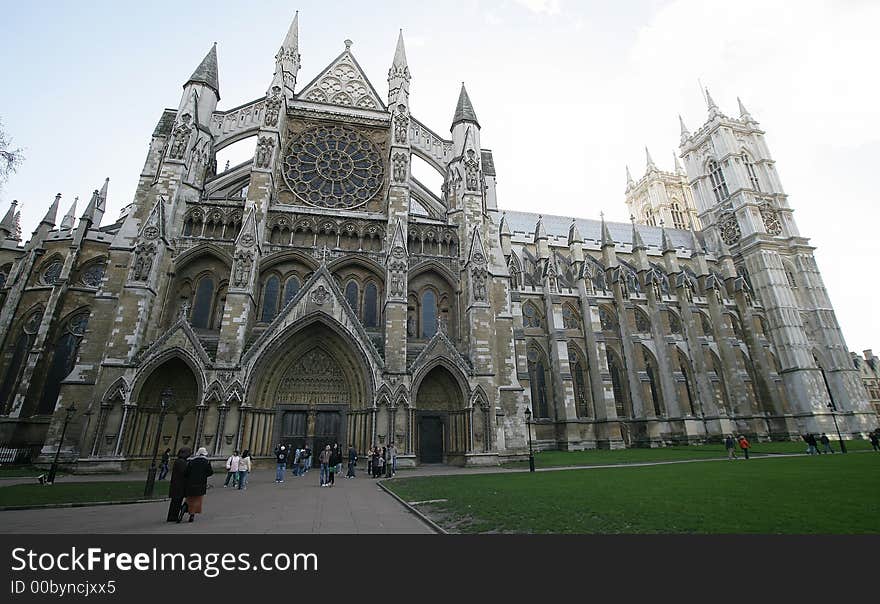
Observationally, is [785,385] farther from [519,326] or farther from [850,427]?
[519,326]

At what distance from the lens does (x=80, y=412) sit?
18469 mm

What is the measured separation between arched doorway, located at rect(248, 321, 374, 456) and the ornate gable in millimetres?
16465

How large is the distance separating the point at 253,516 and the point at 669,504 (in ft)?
27.9

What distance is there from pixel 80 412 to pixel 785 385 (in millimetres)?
56646

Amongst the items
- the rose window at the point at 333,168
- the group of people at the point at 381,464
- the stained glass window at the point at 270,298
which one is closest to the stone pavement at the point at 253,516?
the group of people at the point at 381,464

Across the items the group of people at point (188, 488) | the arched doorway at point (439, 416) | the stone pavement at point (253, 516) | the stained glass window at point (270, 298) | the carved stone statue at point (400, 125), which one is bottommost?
the stone pavement at point (253, 516)

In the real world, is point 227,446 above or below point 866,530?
above

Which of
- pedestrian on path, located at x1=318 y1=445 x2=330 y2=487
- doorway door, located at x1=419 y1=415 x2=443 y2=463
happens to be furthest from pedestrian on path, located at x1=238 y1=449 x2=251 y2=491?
doorway door, located at x1=419 y1=415 x2=443 y2=463

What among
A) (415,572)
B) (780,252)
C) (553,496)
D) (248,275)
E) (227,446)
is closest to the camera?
(415,572)

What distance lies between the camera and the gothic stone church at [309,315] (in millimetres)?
19219

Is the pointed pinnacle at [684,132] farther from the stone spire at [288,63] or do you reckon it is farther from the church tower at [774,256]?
the stone spire at [288,63]

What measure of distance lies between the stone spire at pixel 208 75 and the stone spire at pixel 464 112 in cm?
1506

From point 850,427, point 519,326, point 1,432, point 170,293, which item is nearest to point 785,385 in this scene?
point 850,427

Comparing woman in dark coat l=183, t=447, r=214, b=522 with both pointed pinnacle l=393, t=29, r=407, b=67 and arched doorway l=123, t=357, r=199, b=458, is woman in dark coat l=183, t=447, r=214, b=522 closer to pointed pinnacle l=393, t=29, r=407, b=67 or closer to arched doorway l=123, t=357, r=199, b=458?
arched doorway l=123, t=357, r=199, b=458
